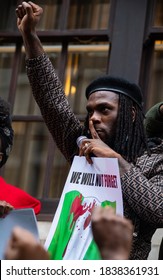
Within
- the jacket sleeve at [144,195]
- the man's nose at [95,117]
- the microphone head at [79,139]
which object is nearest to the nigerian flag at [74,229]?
the jacket sleeve at [144,195]

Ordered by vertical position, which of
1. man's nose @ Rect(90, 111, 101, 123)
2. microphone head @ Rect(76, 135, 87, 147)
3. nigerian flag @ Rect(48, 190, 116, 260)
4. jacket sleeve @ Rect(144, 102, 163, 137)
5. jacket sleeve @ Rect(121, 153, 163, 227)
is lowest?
nigerian flag @ Rect(48, 190, 116, 260)

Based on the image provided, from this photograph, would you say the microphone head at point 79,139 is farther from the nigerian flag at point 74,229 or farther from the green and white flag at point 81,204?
the nigerian flag at point 74,229

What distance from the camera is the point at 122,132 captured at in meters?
3.22

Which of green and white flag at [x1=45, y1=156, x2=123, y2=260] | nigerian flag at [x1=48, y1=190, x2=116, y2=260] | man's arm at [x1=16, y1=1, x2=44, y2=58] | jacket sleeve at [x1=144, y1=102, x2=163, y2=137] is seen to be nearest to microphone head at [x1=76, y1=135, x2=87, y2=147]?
green and white flag at [x1=45, y1=156, x2=123, y2=260]

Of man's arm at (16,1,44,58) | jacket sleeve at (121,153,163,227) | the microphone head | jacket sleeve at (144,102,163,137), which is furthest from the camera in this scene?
jacket sleeve at (144,102,163,137)

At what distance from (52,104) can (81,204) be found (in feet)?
1.95

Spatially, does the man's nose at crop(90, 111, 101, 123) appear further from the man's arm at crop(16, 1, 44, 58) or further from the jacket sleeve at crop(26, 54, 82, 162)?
the man's arm at crop(16, 1, 44, 58)

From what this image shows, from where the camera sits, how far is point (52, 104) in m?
3.29

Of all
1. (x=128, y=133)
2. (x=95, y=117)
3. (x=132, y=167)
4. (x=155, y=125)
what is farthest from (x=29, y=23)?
(x=155, y=125)

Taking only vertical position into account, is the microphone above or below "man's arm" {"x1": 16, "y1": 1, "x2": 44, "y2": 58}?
below

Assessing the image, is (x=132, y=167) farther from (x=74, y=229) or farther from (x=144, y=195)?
(x=74, y=229)

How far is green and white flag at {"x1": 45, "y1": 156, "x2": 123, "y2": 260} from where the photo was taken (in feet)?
9.15

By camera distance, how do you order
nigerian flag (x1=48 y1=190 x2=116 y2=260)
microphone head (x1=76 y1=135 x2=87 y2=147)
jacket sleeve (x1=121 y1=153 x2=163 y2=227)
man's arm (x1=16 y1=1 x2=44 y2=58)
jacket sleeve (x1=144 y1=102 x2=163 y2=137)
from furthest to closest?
jacket sleeve (x1=144 y1=102 x2=163 y2=137)
man's arm (x1=16 y1=1 x2=44 y2=58)
microphone head (x1=76 y1=135 x2=87 y2=147)
jacket sleeve (x1=121 y1=153 x2=163 y2=227)
nigerian flag (x1=48 y1=190 x2=116 y2=260)

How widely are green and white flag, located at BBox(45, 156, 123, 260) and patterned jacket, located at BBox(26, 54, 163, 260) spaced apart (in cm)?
9
